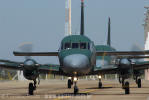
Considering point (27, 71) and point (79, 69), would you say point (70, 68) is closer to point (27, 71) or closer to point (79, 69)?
point (79, 69)

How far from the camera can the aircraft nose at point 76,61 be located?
19.8m

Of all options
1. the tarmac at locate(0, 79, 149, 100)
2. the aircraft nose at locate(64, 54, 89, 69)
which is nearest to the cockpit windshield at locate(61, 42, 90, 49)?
the aircraft nose at locate(64, 54, 89, 69)

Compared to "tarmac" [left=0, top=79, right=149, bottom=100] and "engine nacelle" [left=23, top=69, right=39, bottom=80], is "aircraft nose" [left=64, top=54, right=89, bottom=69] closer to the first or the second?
"tarmac" [left=0, top=79, right=149, bottom=100]

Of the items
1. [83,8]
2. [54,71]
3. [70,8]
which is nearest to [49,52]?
[54,71]

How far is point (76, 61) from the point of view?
1997 cm

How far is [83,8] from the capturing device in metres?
39.9

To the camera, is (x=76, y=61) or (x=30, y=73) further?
(x=30, y=73)

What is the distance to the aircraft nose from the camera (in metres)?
19.8

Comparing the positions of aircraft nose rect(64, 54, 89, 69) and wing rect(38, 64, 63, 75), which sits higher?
aircraft nose rect(64, 54, 89, 69)

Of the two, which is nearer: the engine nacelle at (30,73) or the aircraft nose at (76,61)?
the aircraft nose at (76,61)

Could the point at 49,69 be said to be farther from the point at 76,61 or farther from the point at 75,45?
the point at 76,61

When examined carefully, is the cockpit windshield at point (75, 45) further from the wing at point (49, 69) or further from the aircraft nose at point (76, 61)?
the wing at point (49, 69)

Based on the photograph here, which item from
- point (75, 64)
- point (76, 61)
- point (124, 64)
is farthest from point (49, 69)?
point (124, 64)

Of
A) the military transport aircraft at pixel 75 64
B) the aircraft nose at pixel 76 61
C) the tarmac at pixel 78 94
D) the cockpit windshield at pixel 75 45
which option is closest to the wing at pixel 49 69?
the military transport aircraft at pixel 75 64
